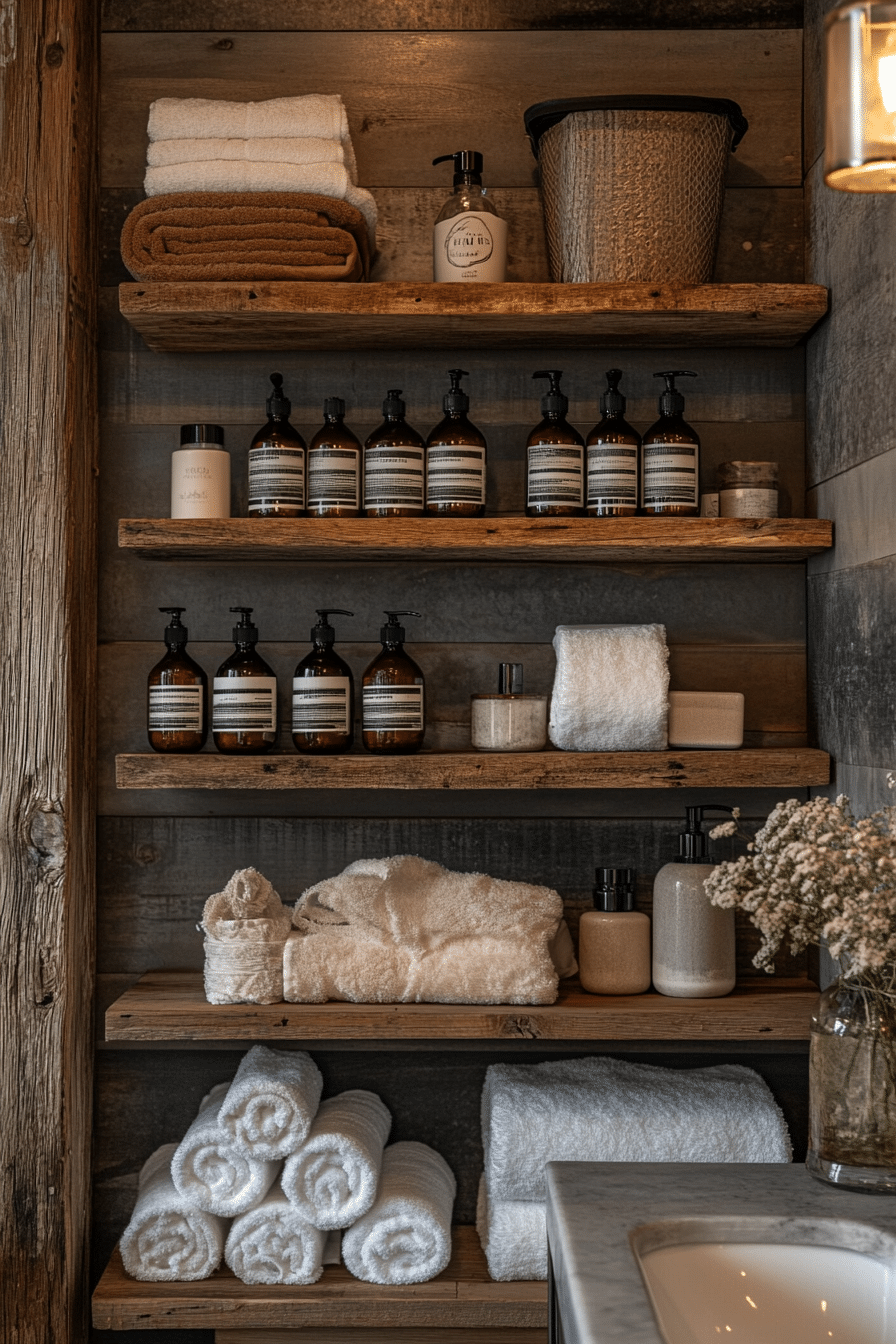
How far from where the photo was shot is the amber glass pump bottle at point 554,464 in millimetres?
1454

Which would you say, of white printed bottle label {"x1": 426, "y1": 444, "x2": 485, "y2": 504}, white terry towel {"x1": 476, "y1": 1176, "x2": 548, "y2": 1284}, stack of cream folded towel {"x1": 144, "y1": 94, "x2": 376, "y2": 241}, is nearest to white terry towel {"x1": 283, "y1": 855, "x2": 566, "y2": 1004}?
white terry towel {"x1": 476, "y1": 1176, "x2": 548, "y2": 1284}

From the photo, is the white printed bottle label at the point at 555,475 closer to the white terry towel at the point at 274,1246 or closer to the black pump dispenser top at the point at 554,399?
the black pump dispenser top at the point at 554,399

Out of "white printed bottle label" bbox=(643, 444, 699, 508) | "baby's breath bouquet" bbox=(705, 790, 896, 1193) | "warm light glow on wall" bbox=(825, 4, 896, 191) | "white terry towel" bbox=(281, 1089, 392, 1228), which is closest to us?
"warm light glow on wall" bbox=(825, 4, 896, 191)

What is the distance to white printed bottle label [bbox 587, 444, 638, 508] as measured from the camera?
1.46 m

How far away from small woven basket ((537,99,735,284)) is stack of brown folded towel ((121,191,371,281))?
27 centimetres

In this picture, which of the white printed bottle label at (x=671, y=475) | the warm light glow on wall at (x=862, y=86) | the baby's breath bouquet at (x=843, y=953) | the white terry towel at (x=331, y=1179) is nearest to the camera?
the warm light glow on wall at (x=862, y=86)

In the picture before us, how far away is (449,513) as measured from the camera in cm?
146

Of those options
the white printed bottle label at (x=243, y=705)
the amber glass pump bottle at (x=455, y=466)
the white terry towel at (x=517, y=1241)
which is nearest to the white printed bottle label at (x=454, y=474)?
the amber glass pump bottle at (x=455, y=466)

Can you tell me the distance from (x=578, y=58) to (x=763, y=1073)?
1.34m

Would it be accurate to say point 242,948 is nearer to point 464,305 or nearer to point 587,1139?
point 587,1139

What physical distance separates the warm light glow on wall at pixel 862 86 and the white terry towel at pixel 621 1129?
1029mm

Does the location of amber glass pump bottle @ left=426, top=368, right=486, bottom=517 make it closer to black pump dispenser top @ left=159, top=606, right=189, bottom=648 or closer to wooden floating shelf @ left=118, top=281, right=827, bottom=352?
wooden floating shelf @ left=118, top=281, right=827, bottom=352

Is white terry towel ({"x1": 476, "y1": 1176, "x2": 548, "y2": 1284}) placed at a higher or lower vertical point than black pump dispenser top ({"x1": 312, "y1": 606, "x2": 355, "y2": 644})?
lower

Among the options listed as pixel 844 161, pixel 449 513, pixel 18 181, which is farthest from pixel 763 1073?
pixel 18 181
